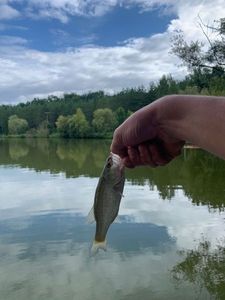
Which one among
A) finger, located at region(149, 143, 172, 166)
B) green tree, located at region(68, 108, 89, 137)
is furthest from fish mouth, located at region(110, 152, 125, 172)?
green tree, located at region(68, 108, 89, 137)

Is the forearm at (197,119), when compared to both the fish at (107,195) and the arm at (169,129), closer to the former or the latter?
the arm at (169,129)

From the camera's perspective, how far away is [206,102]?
1.31 meters

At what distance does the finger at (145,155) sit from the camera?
1.87m

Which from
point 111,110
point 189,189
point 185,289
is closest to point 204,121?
point 185,289

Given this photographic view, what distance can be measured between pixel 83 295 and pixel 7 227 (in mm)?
5763

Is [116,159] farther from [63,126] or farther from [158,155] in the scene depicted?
[63,126]

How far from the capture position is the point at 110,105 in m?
105

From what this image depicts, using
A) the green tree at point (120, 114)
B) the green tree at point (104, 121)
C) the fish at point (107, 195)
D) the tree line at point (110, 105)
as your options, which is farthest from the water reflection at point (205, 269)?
the green tree at point (104, 121)

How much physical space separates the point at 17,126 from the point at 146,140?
414 ft

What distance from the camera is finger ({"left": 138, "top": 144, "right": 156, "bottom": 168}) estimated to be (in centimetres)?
187

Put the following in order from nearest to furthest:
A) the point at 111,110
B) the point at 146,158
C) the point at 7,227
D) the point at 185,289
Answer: the point at 146,158
the point at 185,289
the point at 7,227
the point at 111,110

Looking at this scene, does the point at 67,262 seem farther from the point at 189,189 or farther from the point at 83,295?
the point at 189,189

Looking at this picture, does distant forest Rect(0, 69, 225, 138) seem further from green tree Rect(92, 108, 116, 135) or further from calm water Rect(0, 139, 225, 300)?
calm water Rect(0, 139, 225, 300)

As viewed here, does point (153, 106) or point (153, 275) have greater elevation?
point (153, 106)
